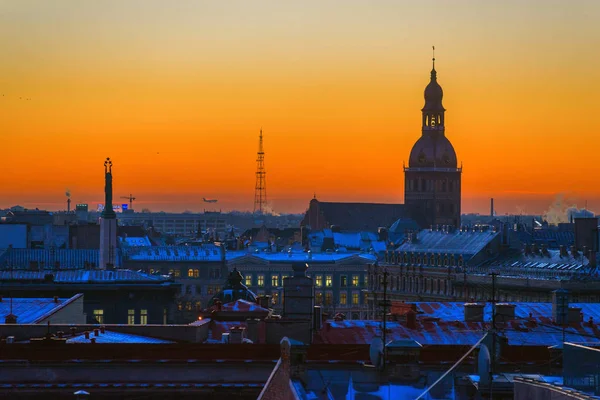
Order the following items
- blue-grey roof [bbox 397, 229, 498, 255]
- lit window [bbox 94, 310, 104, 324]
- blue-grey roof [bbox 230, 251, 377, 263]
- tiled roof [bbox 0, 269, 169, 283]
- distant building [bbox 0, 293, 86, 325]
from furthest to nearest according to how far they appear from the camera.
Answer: blue-grey roof [bbox 230, 251, 377, 263] < blue-grey roof [bbox 397, 229, 498, 255] < tiled roof [bbox 0, 269, 169, 283] < lit window [bbox 94, 310, 104, 324] < distant building [bbox 0, 293, 86, 325]

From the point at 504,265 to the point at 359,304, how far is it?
37393 mm

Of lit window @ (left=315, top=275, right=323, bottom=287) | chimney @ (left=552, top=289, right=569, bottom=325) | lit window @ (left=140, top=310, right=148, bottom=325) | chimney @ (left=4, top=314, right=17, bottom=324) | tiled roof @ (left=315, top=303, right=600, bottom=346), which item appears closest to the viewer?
tiled roof @ (left=315, top=303, right=600, bottom=346)

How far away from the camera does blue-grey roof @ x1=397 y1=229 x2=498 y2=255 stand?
15850 centimetres

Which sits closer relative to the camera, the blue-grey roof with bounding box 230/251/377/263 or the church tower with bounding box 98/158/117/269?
the church tower with bounding box 98/158/117/269

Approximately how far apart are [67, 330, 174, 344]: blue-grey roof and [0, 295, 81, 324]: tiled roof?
11.5m

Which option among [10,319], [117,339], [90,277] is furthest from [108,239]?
[117,339]

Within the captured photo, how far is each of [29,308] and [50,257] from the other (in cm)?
5953

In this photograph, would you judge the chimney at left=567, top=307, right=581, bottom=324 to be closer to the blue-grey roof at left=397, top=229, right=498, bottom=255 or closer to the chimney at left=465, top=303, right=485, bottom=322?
the chimney at left=465, top=303, right=485, bottom=322

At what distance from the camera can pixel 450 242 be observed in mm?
165750

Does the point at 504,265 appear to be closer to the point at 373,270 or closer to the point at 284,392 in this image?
the point at 373,270

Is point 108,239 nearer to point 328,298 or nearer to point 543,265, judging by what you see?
point 543,265

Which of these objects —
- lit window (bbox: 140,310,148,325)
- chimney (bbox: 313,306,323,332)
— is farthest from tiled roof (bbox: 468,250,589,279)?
chimney (bbox: 313,306,323,332)

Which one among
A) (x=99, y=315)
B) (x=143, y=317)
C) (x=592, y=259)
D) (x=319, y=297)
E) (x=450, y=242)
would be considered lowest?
(x=319, y=297)

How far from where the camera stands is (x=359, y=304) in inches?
7210
